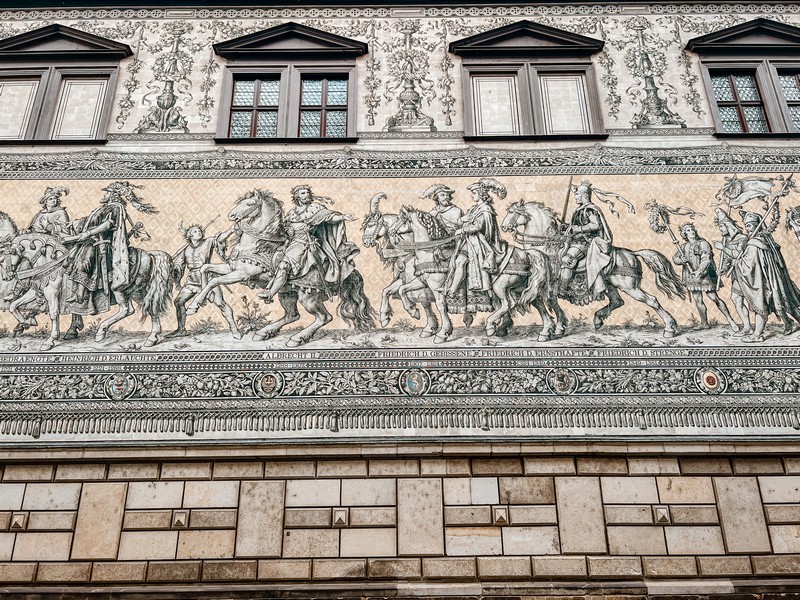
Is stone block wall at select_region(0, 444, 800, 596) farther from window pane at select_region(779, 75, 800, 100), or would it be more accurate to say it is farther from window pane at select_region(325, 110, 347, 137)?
window pane at select_region(779, 75, 800, 100)

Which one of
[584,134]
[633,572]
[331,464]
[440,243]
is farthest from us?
[584,134]

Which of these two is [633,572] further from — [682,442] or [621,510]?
[682,442]

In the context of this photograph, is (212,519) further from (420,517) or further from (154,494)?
(420,517)

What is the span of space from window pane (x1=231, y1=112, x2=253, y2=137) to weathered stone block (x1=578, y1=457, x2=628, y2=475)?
4246 mm

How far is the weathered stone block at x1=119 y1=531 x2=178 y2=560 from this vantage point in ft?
18.6

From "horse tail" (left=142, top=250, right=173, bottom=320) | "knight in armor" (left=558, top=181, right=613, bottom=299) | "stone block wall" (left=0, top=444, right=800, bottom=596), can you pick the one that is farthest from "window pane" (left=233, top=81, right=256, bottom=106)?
"stone block wall" (left=0, top=444, right=800, bottom=596)

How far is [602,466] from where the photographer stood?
592 centimetres

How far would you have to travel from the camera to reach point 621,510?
578cm

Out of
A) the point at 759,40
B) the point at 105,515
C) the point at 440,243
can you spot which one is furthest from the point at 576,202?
the point at 105,515

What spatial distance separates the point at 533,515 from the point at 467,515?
18.7 inches

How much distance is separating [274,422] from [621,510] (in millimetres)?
2619

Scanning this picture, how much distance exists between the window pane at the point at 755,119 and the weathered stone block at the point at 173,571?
6224 millimetres

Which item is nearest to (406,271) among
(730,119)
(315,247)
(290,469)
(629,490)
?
(315,247)

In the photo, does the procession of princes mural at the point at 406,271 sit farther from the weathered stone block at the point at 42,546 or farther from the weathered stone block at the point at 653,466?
the weathered stone block at the point at 42,546
